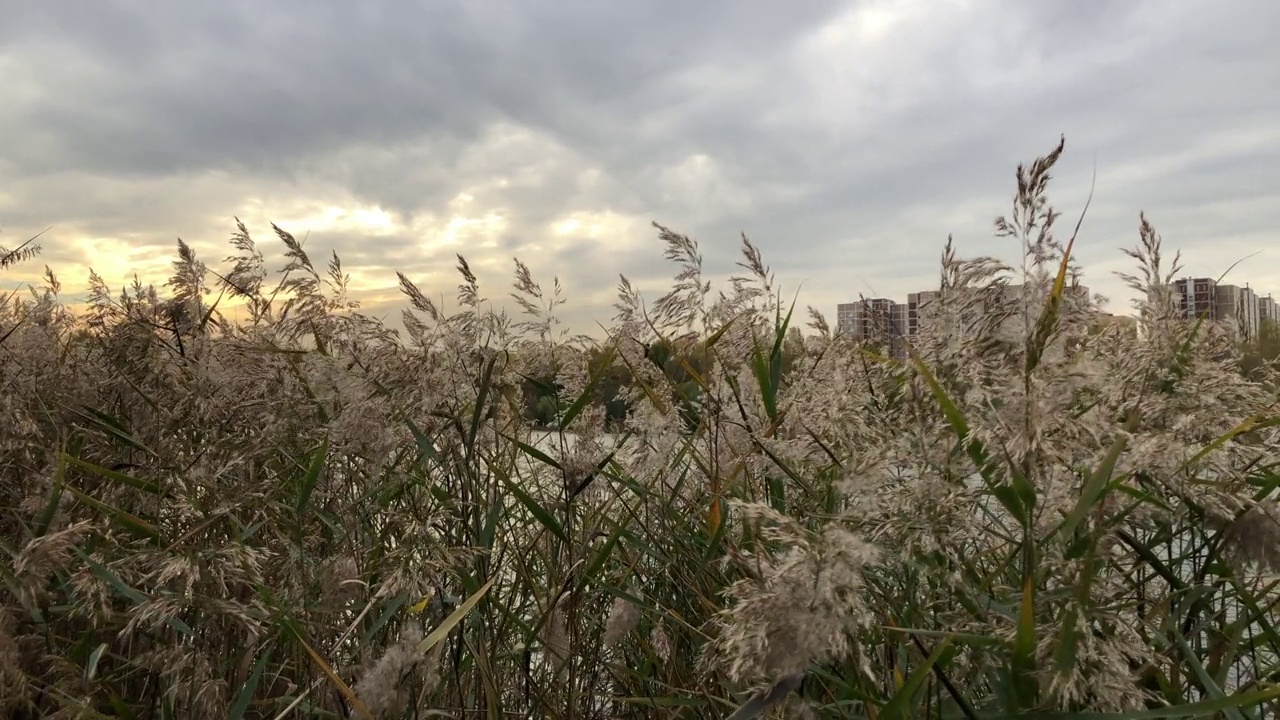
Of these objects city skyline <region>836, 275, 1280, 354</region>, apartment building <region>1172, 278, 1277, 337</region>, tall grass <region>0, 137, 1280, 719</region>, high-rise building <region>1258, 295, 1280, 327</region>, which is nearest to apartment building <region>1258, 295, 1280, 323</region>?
high-rise building <region>1258, 295, 1280, 327</region>

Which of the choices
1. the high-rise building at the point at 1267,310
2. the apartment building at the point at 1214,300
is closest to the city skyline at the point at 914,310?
the apartment building at the point at 1214,300

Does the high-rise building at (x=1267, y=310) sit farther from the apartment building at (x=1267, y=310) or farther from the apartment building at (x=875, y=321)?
the apartment building at (x=875, y=321)

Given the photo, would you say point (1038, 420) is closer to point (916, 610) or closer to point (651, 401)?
point (916, 610)

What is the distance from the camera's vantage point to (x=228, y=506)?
195 cm

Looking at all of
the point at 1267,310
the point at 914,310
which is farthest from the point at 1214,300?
the point at 1267,310

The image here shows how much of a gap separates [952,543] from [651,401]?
115cm

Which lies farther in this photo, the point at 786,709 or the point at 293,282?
the point at 293,282

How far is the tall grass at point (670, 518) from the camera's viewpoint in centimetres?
122

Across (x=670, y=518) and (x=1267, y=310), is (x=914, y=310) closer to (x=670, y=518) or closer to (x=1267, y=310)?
(x=670, y=518)

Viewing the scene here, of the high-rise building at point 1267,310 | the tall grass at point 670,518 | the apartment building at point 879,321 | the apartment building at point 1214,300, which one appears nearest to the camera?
the tall grass at point 670,518

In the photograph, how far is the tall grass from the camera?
1222mm

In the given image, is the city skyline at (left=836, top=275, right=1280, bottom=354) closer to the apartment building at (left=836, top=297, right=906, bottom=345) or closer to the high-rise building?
the apartment building at (left=836, top=297, right=906, bottom=345)

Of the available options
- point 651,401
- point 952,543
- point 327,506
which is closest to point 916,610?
point 952,543

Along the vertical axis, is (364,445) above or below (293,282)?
below
